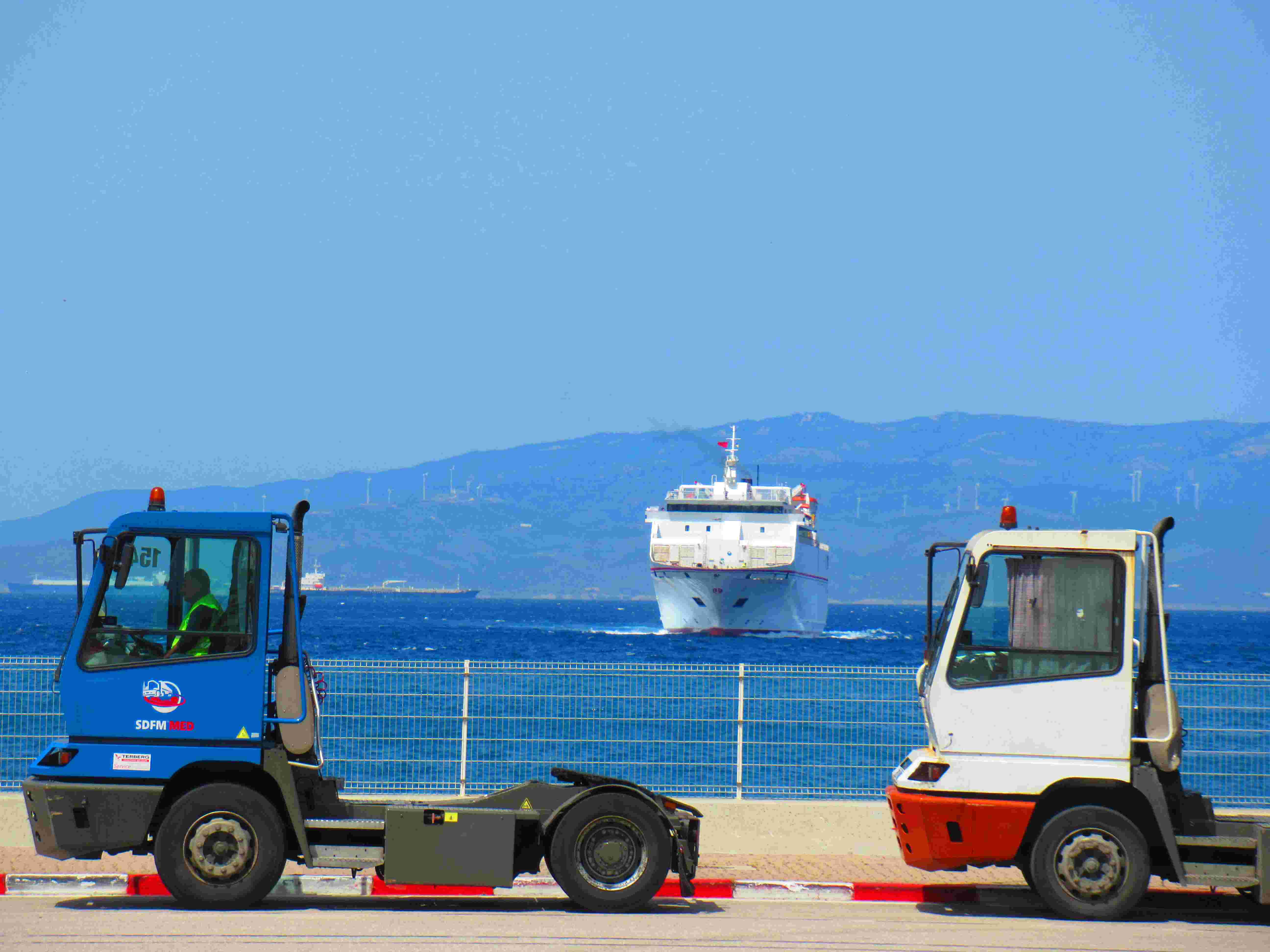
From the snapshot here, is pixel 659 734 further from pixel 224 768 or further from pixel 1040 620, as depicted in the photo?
Answer: pixel 224 768

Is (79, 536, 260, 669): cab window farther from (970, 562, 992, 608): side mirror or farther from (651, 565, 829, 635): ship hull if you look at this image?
(651, 565, 829, 635): ship hull

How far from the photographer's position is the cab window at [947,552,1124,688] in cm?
922

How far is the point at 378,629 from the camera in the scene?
308ft

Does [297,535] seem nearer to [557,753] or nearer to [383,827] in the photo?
[383,827]

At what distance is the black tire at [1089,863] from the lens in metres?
9.12

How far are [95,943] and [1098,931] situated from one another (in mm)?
5487

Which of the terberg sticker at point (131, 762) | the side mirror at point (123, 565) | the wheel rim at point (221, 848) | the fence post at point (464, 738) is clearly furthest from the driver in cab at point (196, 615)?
the fence post at point (464, 738)

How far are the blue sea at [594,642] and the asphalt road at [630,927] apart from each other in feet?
102

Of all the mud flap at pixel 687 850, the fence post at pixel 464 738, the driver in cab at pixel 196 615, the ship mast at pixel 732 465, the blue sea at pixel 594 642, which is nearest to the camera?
the driver in cab at pixel 196 615

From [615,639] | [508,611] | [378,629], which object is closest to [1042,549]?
[615,639]

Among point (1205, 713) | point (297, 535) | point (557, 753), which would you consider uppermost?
point (297, 535)

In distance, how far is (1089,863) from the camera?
9.16m

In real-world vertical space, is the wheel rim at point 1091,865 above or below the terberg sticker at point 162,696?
below

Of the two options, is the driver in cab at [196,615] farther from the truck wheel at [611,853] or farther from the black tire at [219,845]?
the truck wheel at [611,853]
